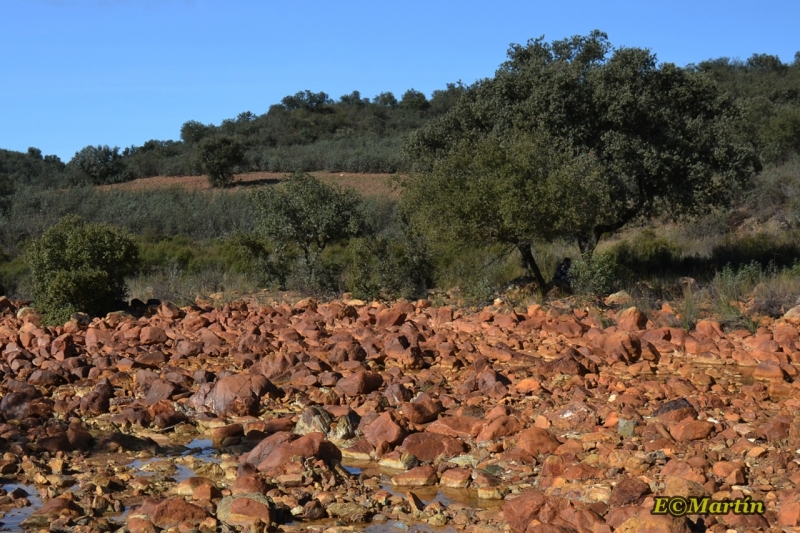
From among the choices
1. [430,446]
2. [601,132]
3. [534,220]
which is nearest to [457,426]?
[430,446]

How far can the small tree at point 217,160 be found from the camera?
45.0 metres

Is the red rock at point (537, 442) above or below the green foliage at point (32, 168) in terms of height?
below

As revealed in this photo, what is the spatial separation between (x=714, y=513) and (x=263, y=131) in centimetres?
6327

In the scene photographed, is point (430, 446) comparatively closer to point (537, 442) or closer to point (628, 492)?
point (537, 442)

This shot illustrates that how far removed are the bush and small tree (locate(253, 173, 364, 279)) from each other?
2736mm

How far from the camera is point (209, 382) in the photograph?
31.5ft

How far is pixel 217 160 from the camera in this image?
44906 millimetres

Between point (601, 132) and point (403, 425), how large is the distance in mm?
12090

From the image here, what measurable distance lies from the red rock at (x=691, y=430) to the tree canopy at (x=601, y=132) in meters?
7.93

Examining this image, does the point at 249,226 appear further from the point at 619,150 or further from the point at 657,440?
the point at 657,440

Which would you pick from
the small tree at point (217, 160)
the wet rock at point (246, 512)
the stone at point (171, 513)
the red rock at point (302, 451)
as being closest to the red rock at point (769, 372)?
the red rock at point (302, 451)

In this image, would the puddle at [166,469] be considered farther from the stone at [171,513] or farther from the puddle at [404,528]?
the puddle at [404,528]

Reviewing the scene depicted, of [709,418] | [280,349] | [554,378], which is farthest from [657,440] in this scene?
[280,349]

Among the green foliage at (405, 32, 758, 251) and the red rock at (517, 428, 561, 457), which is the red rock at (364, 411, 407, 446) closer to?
the red rock at (517, 428, 561, 457)
